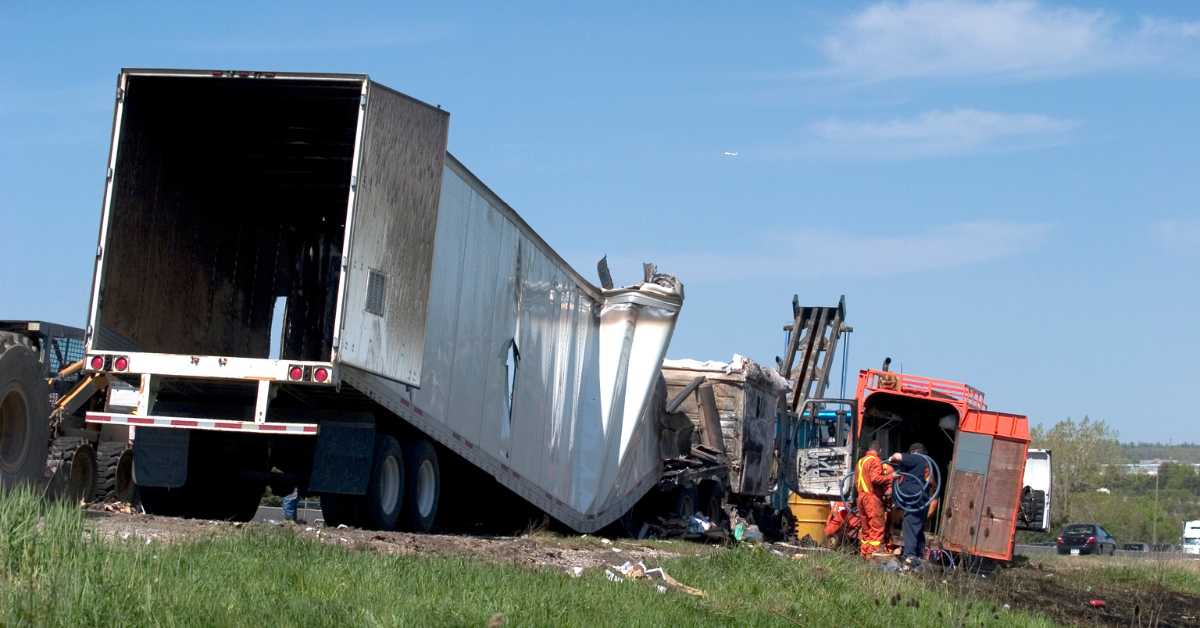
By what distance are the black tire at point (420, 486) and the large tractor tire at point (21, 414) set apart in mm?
3271

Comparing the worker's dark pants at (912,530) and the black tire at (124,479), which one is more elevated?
the worker's dark pants at (912,530)

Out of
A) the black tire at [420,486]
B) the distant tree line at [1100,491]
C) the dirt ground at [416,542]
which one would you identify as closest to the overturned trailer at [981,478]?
the dirt ground at [416,542]

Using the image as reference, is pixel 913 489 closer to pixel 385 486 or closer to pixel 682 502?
pixel 682 502

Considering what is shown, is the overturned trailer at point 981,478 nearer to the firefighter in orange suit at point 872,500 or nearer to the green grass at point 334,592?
the firefighter in orange suit at point 872,500

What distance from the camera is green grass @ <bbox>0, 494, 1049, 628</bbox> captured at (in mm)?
6805

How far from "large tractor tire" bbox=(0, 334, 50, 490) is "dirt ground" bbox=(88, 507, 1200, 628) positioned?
0.66 meters

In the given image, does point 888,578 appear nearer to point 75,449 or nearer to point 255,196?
point 255,196

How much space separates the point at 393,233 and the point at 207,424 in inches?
91.8

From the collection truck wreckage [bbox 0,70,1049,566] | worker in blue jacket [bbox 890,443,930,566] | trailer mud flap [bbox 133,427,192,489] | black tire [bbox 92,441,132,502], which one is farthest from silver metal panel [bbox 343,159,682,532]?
black tire [bbox 92,441,132,502]

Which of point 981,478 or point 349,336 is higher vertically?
point 349,336

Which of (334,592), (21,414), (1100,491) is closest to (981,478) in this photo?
(21,414)

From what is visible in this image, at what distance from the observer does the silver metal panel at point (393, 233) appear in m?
11.6

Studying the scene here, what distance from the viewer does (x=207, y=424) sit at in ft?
41.1

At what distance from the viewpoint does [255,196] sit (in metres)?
14.8
